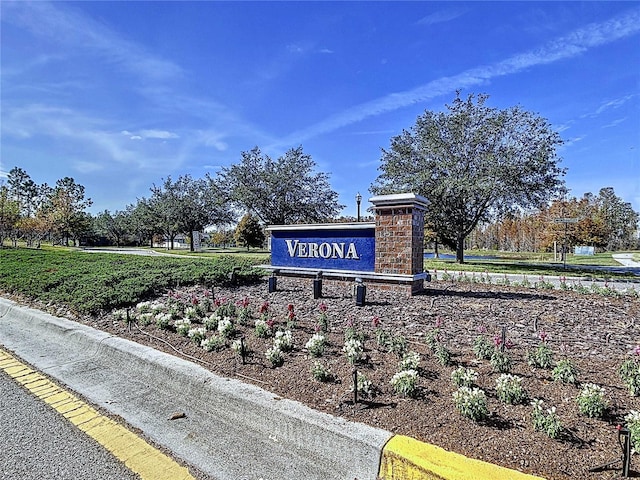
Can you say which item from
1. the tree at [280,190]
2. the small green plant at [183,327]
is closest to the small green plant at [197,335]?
the small green plant at [183,327]

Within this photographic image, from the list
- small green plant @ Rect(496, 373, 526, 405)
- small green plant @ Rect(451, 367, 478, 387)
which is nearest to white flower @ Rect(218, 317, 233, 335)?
small green plant @ Rect(451, 367, 478, 387)

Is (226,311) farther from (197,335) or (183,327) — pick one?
(197,335)

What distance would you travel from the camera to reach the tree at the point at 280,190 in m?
28.5

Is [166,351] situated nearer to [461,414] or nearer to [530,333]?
[461,414]

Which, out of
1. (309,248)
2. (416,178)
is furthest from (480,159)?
(309,248)

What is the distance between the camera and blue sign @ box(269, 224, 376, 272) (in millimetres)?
6379

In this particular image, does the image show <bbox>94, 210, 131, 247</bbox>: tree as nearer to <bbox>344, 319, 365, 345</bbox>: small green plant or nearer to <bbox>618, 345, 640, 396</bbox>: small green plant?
<bbox>344, 319, 365, 345</bbox>: small green plant

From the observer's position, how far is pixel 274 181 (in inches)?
1118

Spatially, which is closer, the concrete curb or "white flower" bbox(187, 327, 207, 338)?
the concrete curb

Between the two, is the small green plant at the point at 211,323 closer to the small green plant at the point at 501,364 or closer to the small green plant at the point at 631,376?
the small green plant at the point at 501,364

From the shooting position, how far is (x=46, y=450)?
2.35m

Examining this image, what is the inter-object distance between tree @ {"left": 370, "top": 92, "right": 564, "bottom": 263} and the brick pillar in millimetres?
11825

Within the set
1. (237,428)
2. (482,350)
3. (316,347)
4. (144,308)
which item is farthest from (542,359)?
(144,308)

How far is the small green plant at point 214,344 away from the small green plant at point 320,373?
1177 mm
